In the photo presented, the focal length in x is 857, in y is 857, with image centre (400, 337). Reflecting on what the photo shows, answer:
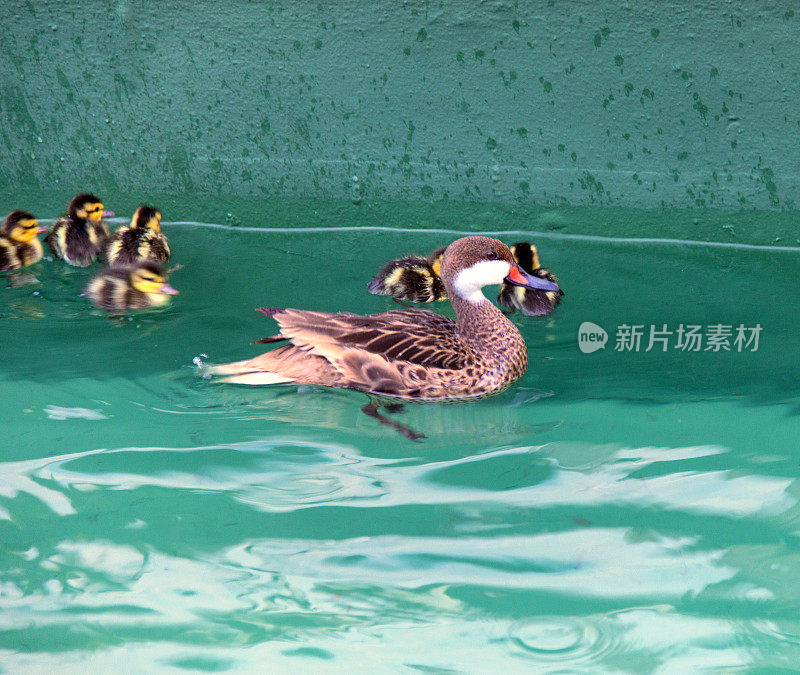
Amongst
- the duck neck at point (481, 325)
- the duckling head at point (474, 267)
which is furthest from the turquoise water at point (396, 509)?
the duckling head at point (474, 267)

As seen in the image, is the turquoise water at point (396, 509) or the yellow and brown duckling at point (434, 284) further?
the yellow and brown duckling at point (434, 284)

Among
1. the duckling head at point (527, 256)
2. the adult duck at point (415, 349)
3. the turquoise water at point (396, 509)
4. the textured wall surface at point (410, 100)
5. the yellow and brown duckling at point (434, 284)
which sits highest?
the textured wall surface at point (410, 100)

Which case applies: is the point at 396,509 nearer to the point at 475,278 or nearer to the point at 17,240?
the point at 475,278

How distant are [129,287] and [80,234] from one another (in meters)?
0.70

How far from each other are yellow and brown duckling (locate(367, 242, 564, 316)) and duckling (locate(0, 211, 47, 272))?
60.3 inches

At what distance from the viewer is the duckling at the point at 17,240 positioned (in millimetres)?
3686

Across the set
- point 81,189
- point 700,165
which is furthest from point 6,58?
point 700,165

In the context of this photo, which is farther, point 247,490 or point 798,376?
point 798,376

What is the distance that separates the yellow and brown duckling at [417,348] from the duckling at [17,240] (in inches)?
55.7

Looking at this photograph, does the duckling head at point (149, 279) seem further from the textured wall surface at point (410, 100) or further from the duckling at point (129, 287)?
the textured wall surface at point (410, 100)

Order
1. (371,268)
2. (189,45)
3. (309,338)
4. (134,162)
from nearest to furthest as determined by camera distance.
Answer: (309,338) < (371,268) < (189,45) < (134,162)

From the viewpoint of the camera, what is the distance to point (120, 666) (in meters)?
1.73

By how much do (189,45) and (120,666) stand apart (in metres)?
3.32

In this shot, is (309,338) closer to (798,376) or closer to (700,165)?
(798,376)
